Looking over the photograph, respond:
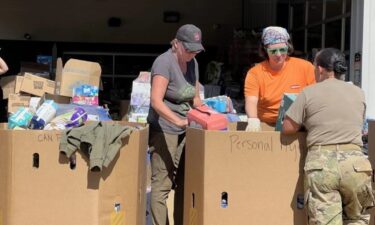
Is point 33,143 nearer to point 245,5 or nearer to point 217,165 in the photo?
point 217,165

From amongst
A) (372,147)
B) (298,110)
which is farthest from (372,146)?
(298,110)

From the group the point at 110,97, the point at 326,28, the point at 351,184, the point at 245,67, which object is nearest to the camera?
the point at 351,184

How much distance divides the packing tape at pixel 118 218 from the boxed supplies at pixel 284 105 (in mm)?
1127

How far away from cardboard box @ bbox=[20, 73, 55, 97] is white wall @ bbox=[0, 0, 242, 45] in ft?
15.2

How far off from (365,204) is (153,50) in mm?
8925

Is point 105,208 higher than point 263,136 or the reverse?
the reverse

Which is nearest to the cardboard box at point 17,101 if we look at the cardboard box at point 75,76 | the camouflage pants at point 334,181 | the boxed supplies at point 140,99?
the cardboard box at point 75,76

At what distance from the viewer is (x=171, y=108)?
411 centimetres

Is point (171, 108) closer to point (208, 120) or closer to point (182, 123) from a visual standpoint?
point (182, 123)

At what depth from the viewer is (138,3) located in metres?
11.8

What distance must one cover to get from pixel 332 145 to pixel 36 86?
15.3 feet

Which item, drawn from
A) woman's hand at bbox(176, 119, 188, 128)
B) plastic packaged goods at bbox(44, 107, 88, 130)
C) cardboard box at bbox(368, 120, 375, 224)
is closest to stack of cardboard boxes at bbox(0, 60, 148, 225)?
plastic packaged goods at bbox(44, 107, 88, 130)

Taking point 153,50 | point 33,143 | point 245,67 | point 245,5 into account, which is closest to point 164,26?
point 153,50

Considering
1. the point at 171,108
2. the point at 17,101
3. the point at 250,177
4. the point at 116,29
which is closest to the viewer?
the point at 250,177
